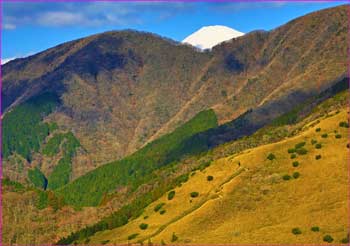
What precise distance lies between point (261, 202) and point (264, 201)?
611 millimetres

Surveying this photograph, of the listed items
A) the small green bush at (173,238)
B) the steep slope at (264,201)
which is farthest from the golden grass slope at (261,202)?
the small green bush at (173,238)

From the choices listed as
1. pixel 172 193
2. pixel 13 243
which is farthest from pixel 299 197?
Result: pixel 13 243

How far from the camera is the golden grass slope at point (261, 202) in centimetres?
8388

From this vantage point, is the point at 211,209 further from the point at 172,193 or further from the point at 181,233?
the point at 172,193

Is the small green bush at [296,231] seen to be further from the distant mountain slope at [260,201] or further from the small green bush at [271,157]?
the small green bush at [271,157]

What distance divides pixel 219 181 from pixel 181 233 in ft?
80.1

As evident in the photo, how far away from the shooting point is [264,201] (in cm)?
Answer: 9775

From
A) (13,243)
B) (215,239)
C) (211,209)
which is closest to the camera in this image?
(215,239)

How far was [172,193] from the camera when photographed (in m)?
121

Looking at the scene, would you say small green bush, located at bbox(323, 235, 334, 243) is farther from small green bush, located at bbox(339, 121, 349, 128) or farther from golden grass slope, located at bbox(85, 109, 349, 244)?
small green bush, located at bbox(339, 121, 349, 128)

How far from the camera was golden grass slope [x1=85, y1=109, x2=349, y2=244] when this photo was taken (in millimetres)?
83875

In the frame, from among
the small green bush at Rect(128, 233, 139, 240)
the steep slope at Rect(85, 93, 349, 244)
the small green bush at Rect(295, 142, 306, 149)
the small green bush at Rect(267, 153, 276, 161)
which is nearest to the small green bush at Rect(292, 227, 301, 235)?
the steep slope at Rect(85, 93, 349, 244)

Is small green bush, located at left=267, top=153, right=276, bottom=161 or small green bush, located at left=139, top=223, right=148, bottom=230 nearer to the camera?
small green bush, located at left=139, top=223, right=148, bottom=230

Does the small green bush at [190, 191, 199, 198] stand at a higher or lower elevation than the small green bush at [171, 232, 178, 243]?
higher
